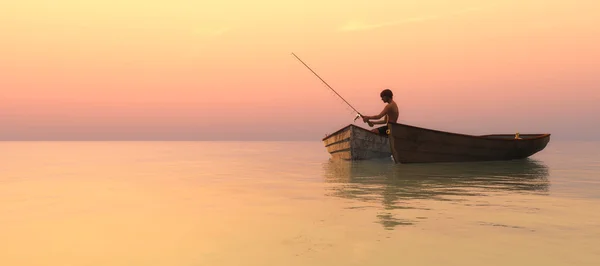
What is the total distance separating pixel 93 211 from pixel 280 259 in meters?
4.63

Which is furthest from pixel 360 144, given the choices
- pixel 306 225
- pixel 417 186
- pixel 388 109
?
pixel 306 225

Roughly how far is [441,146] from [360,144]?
3368 mm

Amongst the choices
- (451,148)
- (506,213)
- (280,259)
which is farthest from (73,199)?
(451,148)

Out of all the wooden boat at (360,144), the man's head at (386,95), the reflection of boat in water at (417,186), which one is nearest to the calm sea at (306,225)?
the reflection of boat in water at (417,186)

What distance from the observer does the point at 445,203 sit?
8.67 metres

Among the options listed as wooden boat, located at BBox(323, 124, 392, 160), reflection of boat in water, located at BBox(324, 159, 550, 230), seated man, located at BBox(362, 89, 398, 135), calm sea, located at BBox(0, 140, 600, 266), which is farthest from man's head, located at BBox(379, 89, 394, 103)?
calm sea, located at BBox(0, 140, 600, 266)

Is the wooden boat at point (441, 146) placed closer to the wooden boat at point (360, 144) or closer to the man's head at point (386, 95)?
the man's head at point (386, 95)

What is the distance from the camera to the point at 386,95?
18875 mm

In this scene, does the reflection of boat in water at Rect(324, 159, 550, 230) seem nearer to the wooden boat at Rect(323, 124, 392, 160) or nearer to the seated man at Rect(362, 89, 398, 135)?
the seated man at Rect(362, 89, 398, 135)

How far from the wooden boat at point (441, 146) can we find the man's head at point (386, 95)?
1.29 m

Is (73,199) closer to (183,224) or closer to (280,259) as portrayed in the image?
(183,224)

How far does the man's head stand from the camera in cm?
1880

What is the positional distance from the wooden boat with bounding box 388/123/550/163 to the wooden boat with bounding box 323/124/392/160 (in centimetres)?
236

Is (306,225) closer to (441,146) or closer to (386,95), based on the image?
(386,95)
